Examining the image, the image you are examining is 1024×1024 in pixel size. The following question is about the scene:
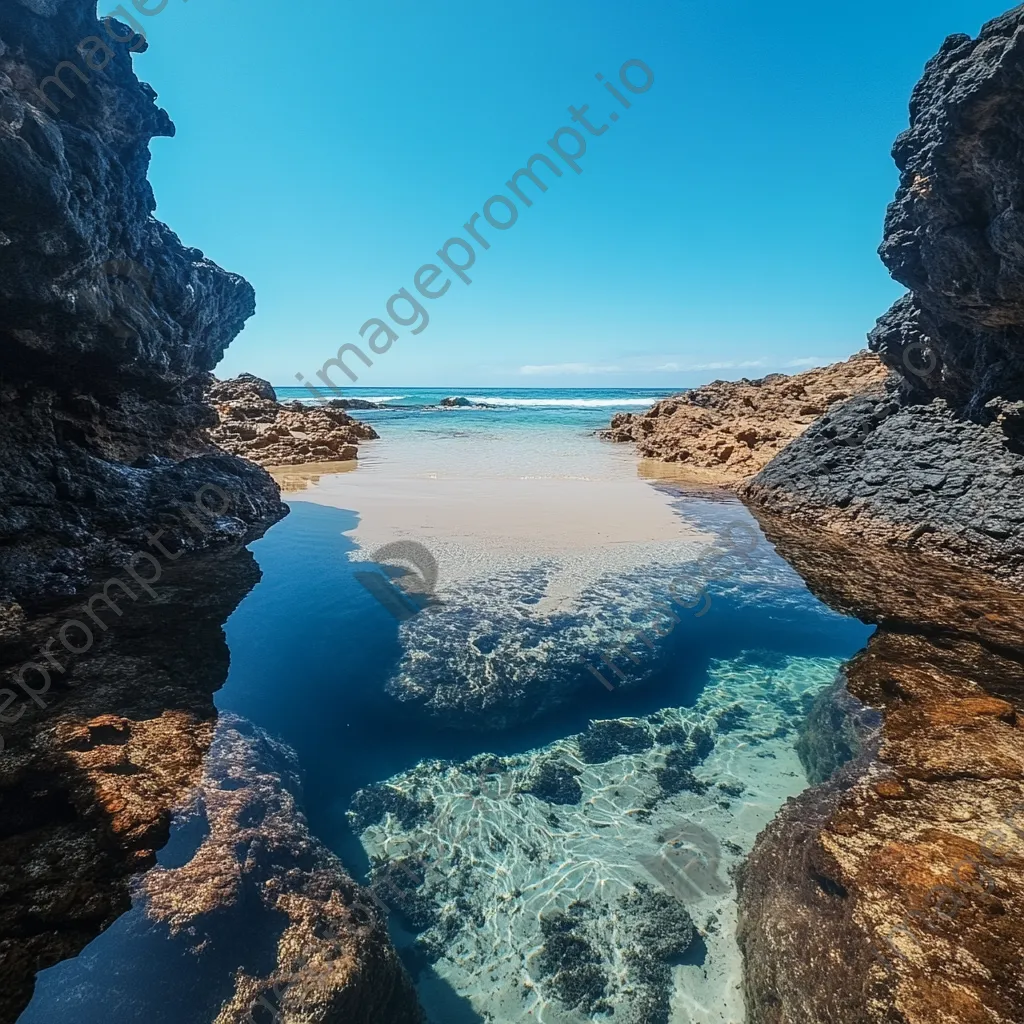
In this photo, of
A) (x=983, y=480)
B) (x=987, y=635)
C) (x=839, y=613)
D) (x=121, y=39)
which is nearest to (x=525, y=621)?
(x=839, y=613)

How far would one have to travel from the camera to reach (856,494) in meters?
10.8

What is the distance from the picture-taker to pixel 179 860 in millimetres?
3107

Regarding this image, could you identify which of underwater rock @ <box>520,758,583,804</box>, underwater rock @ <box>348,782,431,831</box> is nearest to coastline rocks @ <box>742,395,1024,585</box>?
underwater rock @ <box>520,758,583,804</box>

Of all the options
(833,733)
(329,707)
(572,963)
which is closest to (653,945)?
(572,963)

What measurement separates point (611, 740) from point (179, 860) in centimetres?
318

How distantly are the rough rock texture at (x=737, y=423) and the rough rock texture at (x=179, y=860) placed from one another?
1490 centimetres

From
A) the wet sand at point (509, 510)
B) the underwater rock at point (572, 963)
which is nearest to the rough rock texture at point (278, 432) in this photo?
the wet sand at point (509, 510)

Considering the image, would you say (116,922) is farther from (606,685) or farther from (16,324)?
(16,324)

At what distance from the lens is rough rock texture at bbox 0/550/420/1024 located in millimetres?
2564

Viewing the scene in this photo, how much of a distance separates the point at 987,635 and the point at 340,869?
21.6 feet

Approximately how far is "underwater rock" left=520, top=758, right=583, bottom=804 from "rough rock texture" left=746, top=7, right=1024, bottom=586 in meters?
7.08

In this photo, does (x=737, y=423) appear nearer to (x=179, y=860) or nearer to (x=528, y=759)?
(x=528, y=759)

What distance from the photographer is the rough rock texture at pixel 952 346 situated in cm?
704

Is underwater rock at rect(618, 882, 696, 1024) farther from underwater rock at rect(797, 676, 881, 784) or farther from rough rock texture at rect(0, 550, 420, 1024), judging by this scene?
underwater rock at rect(797, 676, 881, 784)
